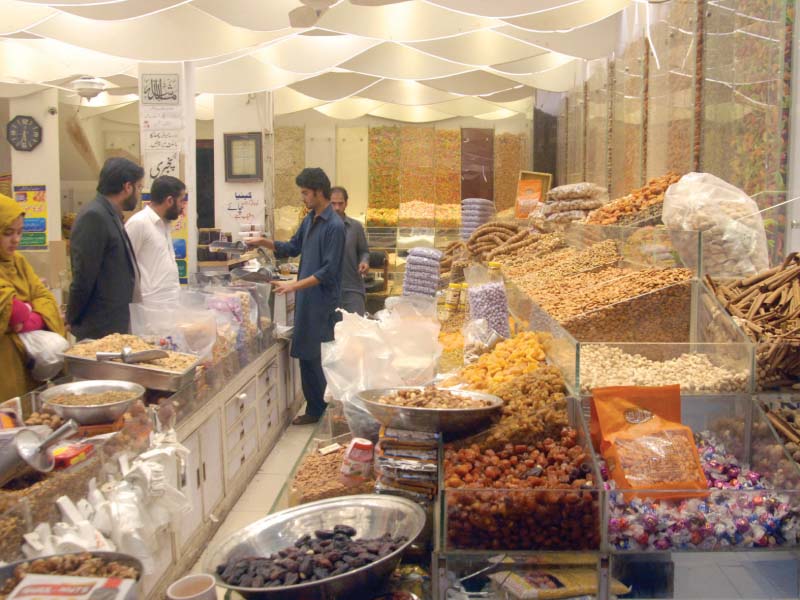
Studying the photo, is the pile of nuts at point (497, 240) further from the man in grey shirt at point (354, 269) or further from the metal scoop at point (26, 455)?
the metal scoop at point (26, 455)

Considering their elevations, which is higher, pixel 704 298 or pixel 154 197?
pixel 154 197

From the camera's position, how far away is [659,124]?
577 cm

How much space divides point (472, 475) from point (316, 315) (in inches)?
142

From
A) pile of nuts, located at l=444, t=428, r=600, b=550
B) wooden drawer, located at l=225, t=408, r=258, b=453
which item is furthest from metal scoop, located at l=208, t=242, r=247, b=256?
pile of nuts, located at l=444, t=428, r=600, b=550

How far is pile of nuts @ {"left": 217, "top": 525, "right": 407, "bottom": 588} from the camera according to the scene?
1762 millimetres

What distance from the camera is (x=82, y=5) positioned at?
5367 mm

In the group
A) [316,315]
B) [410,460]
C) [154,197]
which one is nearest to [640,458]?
[410,460]

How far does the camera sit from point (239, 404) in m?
4.45

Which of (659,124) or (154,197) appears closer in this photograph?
(154,197)

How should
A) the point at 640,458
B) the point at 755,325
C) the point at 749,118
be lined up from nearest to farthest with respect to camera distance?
the point at 640,458 → the point at 755,325 → the point at 749,118

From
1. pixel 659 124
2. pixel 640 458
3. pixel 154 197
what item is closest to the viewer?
pixel 640 458

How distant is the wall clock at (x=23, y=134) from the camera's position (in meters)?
9.16

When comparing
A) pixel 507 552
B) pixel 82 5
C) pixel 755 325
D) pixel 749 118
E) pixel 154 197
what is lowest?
pixel 507 552

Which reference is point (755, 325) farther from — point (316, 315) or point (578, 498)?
point (316, 315)
